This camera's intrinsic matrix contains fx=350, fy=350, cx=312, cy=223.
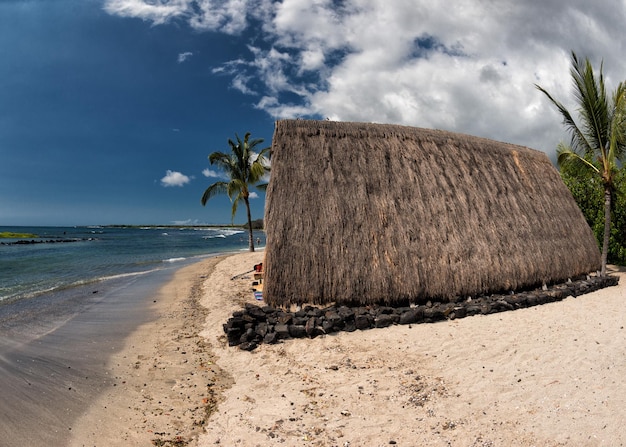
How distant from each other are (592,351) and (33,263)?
2620 cm

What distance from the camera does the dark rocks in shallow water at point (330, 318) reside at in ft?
20.7

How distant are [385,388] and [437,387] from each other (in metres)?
0.64

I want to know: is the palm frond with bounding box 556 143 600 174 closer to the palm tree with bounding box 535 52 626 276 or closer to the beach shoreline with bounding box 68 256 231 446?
the palm tree with bounding box 535 52 626 276

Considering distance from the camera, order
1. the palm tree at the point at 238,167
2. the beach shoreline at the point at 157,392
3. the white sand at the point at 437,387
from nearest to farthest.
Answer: the white sand at the point at 437,387, the beach shoreline at the point at 157,392, the palm tree at the point at 238,167

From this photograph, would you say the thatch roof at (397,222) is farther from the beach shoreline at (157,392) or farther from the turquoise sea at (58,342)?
the turquoise sea at (58,342)

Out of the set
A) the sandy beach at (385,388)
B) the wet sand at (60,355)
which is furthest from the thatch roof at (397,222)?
the wet sand at (60,355)

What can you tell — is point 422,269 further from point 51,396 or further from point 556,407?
point 51,396

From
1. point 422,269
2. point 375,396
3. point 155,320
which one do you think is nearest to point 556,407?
point 375,396

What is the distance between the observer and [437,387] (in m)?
4.41

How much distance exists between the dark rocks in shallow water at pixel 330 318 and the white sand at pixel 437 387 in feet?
0.66

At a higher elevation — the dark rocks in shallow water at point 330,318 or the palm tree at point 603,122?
the palm tree at point 603,122

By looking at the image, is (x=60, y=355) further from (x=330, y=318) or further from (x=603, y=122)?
(x=603, y=122)

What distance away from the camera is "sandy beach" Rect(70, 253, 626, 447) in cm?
360

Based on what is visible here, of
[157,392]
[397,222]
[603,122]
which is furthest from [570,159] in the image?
[157,392]
